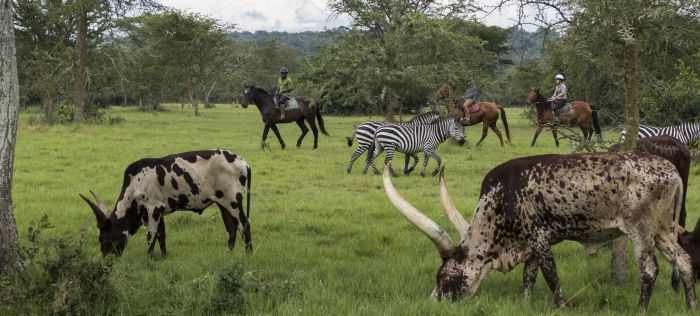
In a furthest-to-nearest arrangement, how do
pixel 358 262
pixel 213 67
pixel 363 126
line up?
pixel 213 67 → pixel 363 126 → pixel 358 262

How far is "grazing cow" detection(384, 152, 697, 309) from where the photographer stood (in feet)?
14.2

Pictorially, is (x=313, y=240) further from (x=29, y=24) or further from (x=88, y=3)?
(x=29, y=24)

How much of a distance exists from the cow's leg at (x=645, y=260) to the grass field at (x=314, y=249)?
0.24 metres

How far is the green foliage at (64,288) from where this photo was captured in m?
4.07

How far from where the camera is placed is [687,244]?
539cm

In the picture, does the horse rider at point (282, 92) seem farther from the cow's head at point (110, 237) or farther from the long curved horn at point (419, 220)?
the long curved horn at point (419, 220)

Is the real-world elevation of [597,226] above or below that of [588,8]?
below

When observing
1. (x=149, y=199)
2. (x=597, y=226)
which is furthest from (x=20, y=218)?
(x=597, y=226)

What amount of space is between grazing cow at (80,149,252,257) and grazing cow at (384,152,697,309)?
266cm

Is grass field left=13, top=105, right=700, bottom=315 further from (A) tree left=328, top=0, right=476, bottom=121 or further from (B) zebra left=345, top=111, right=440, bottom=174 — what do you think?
(A) tree left=328, top=0, right=476, bottom=121

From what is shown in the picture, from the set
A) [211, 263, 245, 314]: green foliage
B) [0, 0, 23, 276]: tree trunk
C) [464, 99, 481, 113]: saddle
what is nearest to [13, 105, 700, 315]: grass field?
[211, 263, 245, 314]: green foliage

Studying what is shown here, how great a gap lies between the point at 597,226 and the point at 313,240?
154 inches

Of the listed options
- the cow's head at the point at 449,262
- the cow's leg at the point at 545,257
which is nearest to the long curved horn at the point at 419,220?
the cow's head at the point at 449,262

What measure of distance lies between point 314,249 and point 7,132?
3538mm
